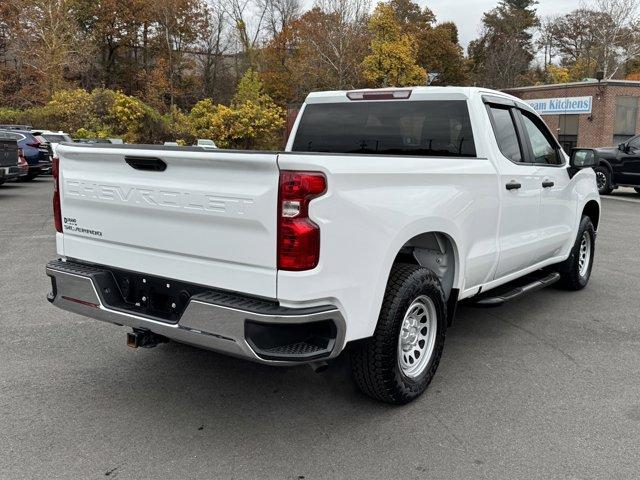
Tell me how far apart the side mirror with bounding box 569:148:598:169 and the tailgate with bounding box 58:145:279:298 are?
4.15 meters

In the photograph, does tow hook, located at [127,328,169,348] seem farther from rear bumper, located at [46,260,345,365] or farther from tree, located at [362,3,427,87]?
tree, located at [362,3,427,87]

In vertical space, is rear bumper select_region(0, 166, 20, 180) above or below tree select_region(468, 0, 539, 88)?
below

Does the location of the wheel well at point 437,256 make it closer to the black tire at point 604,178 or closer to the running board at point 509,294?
the running board at point 509,294

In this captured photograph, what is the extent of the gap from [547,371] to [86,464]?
126 inches

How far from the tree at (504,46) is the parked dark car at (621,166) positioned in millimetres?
39643

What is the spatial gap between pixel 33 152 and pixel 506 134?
17.9 metres

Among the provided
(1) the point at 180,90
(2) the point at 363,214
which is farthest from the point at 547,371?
(1) the point at 180,90

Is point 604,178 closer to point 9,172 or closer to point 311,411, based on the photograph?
point 9,172

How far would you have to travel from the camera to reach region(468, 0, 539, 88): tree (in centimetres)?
5641

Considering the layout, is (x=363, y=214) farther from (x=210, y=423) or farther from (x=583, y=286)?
(x=583, y=286)

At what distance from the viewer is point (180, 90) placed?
155 feet

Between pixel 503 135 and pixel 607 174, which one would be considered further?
pixel 607 174

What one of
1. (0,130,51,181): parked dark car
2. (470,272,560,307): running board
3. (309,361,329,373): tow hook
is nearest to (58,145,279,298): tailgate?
(309,361,329,373): tow hook

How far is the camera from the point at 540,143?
572cm
